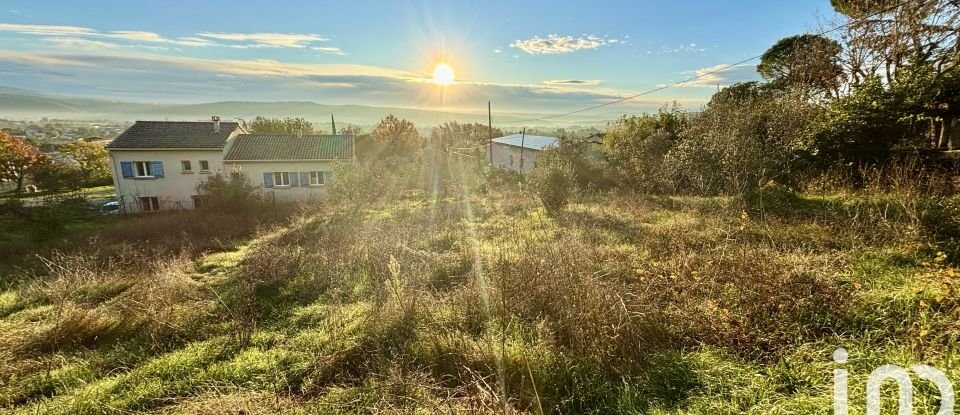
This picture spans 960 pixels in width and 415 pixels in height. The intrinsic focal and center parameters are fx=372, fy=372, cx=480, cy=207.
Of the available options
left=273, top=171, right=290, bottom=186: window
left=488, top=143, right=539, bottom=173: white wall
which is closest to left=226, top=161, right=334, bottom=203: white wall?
left=273, top=171, right=290, bottom=186: window

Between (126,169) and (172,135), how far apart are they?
10.7ft

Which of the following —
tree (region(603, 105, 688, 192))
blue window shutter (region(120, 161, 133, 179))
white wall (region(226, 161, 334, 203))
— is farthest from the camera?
white wall (region(226, 161, 334, 203))

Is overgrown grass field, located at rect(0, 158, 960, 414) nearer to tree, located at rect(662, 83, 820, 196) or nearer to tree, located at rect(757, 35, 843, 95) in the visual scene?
tree, located at rect(662, 83, 820, 196)

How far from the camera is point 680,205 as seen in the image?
10766 millimetres

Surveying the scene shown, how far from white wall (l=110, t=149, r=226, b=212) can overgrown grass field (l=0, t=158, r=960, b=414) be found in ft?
60.4

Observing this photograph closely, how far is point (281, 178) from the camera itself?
82.1 feet

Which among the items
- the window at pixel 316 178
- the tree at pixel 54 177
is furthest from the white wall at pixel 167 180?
the tree at pixel 54 177

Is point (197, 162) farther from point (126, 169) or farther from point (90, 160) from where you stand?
point (90, 160)

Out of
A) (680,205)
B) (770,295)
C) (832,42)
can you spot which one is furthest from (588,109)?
(770,295)

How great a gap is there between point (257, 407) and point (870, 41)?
782 inches

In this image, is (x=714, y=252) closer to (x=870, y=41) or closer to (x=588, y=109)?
(x=870, y=41)

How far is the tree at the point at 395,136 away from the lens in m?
41.0

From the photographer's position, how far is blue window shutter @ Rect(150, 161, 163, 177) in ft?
77.3

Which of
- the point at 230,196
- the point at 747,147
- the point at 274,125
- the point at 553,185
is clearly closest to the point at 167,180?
the point at 230,196
